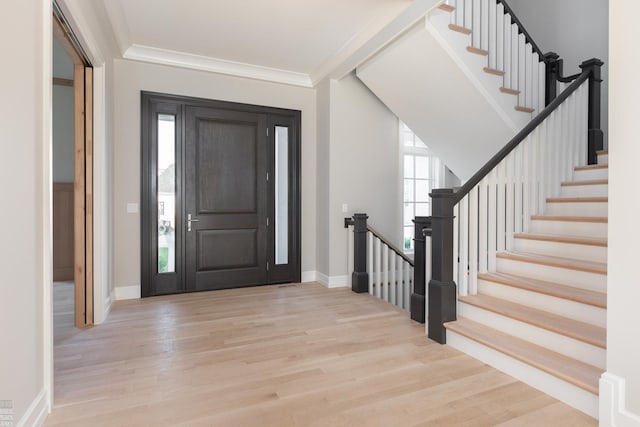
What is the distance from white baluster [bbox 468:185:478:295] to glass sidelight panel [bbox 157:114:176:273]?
10.2 feet

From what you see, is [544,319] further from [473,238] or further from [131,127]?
[131,127]

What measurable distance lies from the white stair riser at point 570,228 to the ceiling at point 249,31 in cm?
219

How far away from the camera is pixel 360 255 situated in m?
4.41

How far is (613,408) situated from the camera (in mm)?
1662

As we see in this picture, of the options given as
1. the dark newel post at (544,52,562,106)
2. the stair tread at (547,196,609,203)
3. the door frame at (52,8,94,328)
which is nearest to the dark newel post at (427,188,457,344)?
the stair tread at (547,196,609,203)

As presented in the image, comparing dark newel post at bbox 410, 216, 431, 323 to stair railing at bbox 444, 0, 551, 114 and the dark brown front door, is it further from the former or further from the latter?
the dark brown front door

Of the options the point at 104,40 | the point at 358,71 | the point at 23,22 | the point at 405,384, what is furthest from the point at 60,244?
the point at 405,384

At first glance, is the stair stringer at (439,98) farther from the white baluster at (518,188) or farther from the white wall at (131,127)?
the white wall at (131,127)

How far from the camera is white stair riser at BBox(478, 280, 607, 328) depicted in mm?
2194

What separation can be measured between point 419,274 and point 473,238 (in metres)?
0.61

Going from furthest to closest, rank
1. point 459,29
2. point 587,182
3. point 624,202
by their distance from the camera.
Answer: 1. point 459,29
2. point 587,182
3. point 624,202

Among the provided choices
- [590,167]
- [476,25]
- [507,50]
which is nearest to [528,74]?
[507,50]

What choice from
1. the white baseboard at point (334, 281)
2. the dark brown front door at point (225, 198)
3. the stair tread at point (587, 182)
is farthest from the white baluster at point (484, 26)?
the white baseboard at point (334, 281)

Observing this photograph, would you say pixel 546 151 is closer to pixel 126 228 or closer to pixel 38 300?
pixel 38 300
